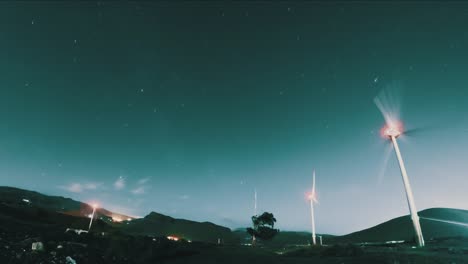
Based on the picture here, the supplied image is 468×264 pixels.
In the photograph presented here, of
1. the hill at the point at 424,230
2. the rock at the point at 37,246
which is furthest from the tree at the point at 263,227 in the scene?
the rock at the point at 37,246

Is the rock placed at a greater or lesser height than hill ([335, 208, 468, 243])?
lesser

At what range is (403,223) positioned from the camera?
11394 cm

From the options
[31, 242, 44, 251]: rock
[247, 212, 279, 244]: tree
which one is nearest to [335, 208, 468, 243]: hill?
[247, 212, 279, 244]: tree

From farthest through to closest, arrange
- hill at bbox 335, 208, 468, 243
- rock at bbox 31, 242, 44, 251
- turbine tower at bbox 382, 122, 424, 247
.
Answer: hill at bbox 335, 208, 468, 243
turbine tower at bbox 382, 122, 424, 247
rock at bbox 31, 242, 44, 251

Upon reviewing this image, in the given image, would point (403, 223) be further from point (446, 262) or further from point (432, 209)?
point (446, 262)

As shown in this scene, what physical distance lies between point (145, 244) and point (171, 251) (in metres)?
2.57

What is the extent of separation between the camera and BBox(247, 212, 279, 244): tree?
85.1m

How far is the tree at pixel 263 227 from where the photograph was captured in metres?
85.1

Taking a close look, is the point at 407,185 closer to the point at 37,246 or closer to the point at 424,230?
the point at 37,246

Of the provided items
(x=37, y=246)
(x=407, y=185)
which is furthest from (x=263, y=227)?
(x=37, y=246)

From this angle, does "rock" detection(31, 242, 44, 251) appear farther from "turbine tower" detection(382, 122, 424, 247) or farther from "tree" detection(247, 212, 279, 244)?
"tree" detection(247, 212, 279, 244)

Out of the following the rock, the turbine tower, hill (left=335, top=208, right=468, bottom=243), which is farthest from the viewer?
hill (left=335, top=208, right=468, bottom=243)

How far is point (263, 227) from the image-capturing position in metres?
85.6

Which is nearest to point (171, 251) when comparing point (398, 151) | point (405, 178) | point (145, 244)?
point (145, 244)
